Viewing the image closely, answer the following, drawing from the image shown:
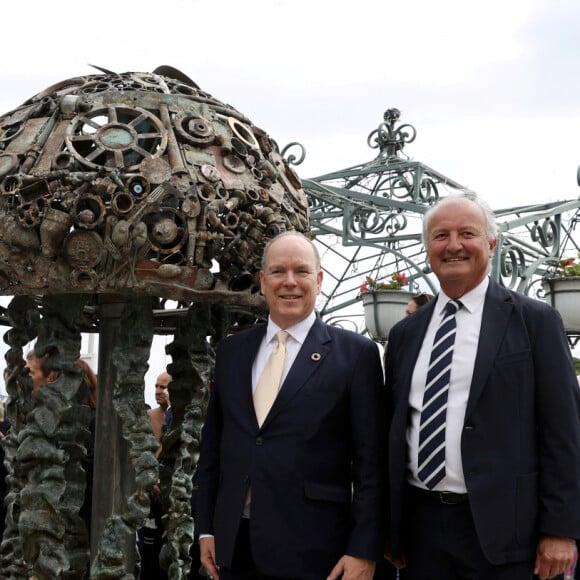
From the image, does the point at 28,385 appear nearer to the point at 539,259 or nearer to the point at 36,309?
the point at 36,309

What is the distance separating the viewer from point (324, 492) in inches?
97.9

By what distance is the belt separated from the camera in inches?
94.0

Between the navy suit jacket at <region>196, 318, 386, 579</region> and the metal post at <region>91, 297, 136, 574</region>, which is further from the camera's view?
the metal post at <region>91, 297, 136, 574</region>

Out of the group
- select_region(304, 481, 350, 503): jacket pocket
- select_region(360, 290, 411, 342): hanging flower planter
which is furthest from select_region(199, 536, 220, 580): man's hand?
select_region(360, 290, 411, 342): hanging flower planter

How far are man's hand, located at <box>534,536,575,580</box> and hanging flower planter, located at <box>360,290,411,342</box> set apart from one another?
430cm

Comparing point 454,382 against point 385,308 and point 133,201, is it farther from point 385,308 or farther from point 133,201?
point 385,308

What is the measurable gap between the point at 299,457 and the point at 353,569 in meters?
0.33

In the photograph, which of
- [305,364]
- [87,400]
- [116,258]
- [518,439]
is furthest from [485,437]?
[87,400]

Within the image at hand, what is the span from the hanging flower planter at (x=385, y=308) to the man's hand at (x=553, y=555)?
14.1ft

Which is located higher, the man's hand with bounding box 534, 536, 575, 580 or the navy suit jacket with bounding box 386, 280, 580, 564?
the navy suit jacket with bounding box 386, 280, 580, 564

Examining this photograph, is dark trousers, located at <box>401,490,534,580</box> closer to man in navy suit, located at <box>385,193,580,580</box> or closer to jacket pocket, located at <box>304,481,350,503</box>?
man in navy suit, located at <box>385,193,580,580</box>

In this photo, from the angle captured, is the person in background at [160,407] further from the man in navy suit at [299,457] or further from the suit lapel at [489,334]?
the suit lapel at [489,334]

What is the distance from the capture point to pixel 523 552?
2328 millimetres

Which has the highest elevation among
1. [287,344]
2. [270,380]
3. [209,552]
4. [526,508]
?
[287,344]
